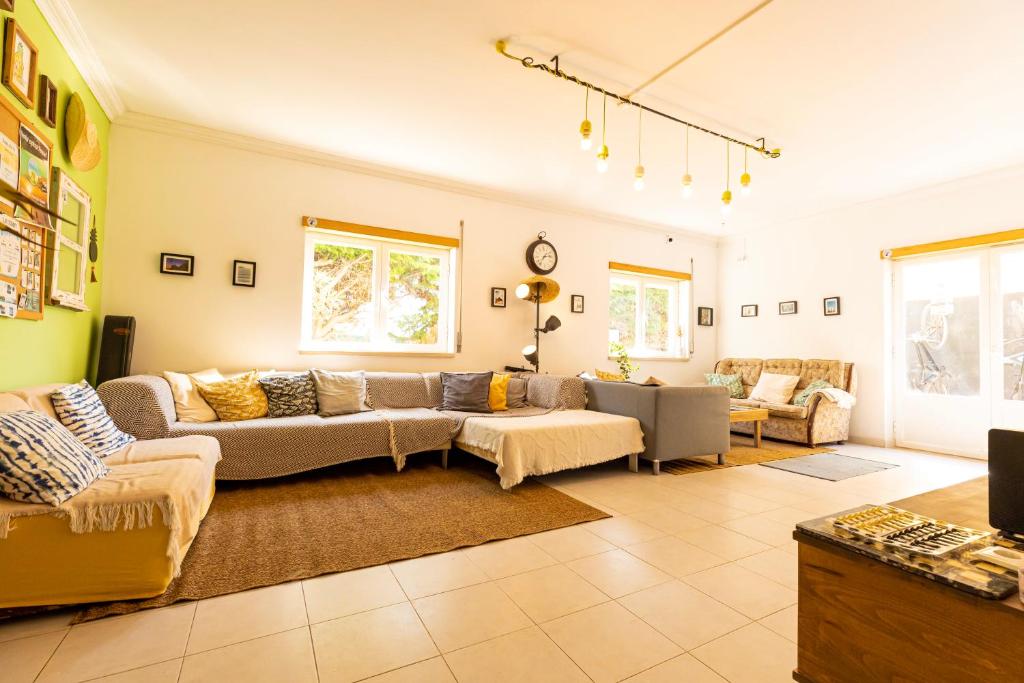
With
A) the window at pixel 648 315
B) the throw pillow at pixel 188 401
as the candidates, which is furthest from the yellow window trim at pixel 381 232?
the window at pixel 648 315

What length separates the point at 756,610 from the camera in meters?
1.80

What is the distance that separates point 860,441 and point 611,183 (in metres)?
4.10

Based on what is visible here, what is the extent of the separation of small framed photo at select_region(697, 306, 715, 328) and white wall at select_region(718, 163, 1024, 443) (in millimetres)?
242

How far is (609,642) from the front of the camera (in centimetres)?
160

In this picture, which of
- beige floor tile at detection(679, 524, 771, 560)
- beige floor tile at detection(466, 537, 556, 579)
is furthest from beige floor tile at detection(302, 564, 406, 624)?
beige floor tile at detection(679, 524, 771, 560)

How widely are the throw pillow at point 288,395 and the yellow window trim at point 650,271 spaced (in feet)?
12.8

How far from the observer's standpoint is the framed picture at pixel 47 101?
99.0 inches

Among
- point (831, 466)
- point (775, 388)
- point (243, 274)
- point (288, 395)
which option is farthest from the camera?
point (775, 388)

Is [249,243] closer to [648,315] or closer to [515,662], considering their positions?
[515,662]

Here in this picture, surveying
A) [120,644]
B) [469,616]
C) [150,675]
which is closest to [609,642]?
[469,616]

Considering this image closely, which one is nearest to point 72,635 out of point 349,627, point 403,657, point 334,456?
point 349,627

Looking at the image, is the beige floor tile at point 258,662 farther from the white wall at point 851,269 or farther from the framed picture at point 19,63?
the white wall at point 851,269

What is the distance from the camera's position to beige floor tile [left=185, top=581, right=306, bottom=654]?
1.59 metres

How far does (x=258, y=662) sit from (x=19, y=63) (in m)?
2.90
